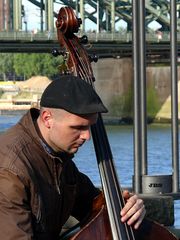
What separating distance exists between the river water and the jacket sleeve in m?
4.84

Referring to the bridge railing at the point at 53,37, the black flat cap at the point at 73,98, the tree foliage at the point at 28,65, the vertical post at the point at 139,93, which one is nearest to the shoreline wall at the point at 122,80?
the bridge railing at the point at 53,37

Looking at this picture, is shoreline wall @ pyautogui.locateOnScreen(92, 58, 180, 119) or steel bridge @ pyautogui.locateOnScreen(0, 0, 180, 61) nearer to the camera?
steel bridge @ pyautogui.locateOnScreen(0, 0, 180, 61)

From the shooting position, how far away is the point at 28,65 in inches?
2992

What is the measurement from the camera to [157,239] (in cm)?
283

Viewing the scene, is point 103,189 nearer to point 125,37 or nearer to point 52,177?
point 52,177

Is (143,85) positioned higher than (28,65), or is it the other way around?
(143,85)

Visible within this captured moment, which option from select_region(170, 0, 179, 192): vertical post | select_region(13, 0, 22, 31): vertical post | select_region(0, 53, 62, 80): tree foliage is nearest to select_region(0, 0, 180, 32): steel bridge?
select_region(13, 0, 22, 31): vertical post

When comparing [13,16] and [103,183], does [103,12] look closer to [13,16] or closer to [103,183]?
[13,16]

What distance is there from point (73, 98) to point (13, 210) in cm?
30

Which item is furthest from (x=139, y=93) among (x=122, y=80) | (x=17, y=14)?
(x=122, y=80)

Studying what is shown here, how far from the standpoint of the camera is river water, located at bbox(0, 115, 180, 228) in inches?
691

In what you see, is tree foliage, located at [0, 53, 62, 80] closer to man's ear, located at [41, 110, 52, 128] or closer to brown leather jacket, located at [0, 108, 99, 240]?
brown leather jacket, located at [0, 108, 99, 240]

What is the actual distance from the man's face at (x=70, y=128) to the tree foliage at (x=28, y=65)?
6654 centimetres

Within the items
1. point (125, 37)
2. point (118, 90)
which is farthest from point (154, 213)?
point (118, 90)
